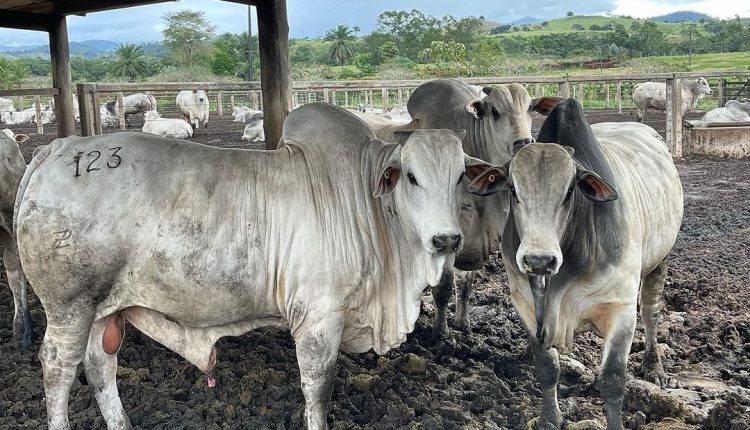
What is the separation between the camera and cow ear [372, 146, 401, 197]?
337 cm

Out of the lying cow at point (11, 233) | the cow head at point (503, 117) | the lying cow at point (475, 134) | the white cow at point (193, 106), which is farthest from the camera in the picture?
the white cow at point (193, 106)

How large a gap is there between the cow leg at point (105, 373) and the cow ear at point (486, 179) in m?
1.90

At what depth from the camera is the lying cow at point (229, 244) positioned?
3.33 m

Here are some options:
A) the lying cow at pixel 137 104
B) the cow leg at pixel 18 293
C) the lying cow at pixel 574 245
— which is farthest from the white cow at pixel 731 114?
the lying cow at pixel 137 104

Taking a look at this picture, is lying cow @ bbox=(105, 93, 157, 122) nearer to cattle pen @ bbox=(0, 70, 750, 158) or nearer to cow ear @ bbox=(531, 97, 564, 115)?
cattle pen @ bbox=(0, 70, 750, 158)

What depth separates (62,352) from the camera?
345cm

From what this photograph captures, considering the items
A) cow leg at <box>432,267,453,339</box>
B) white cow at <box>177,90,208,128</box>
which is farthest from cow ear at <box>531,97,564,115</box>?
white cow at <box>177,90,208,128</box>

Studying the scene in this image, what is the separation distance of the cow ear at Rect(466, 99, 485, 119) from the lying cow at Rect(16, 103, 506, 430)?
70.4 inches

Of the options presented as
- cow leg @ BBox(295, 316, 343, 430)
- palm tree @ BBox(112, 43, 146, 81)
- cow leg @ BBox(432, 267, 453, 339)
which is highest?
palm tree @ BBox(112, 43, 146, 81)

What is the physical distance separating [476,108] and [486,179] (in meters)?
1.93

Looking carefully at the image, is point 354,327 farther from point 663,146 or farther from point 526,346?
point 663,146

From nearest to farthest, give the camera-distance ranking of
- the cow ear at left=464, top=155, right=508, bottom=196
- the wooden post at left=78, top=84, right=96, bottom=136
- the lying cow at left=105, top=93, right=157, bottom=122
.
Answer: the cow ear at left=464, top=155, right=508, bottom=196 → the wooden post at left=78, top=84, right=96, bottom=136 → the lying cow at left=105, top=93, right=157, bottom=122

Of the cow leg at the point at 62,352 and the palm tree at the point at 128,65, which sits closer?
the cow leg at the point at 62,352

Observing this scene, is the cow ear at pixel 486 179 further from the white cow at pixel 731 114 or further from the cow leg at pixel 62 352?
the white cow at pixel 731 114
